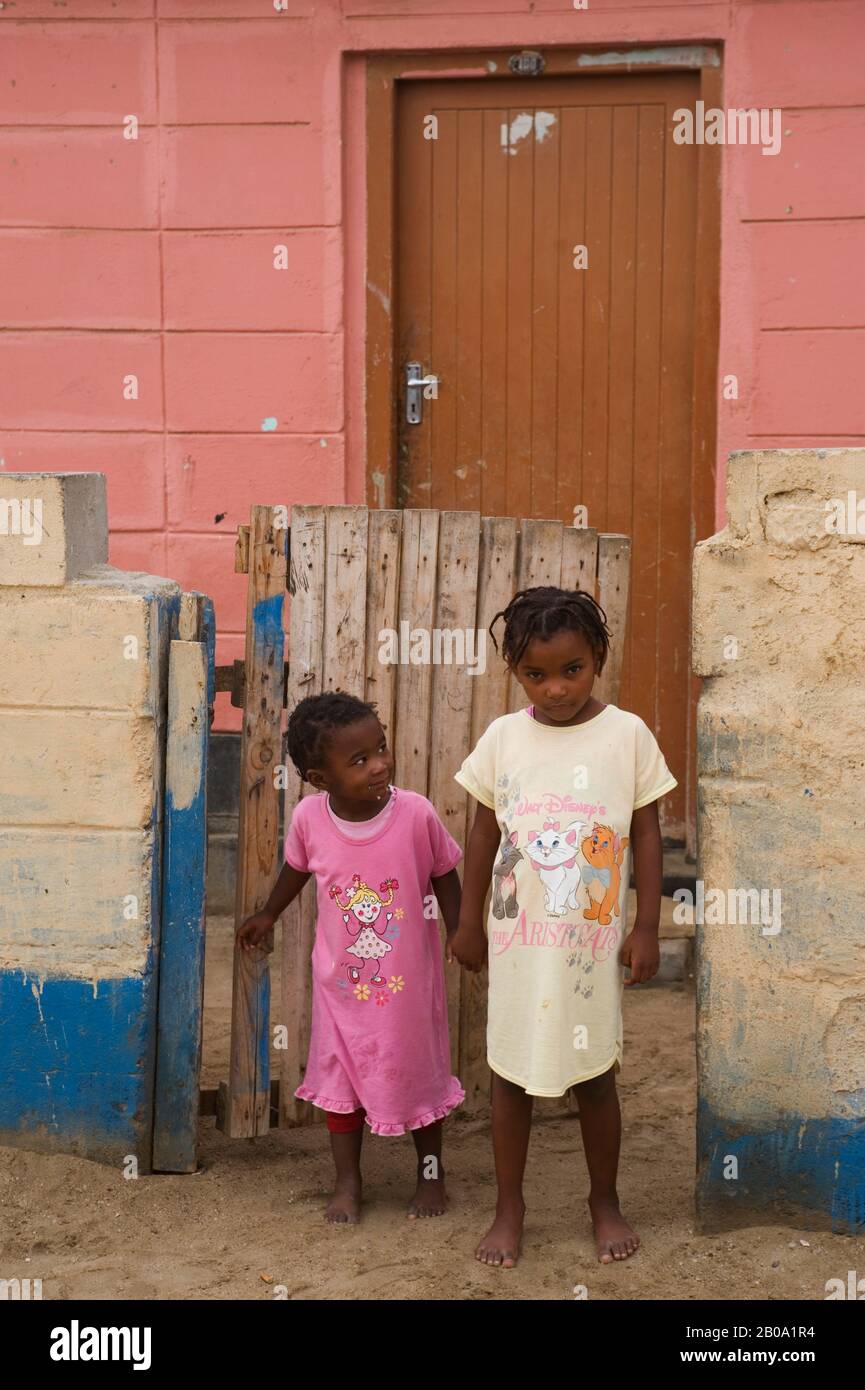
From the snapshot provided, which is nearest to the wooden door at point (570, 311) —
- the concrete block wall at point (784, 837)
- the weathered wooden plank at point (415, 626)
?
the weathered wooden plank at point (415, 626)

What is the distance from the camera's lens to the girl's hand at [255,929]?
4008mm

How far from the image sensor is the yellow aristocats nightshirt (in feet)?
11.2

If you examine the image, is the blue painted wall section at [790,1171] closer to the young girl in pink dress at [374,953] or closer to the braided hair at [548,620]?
the young girl in pink dress at [374,953]

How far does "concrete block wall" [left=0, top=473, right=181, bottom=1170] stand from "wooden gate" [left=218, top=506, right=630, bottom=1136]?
0.28 meters

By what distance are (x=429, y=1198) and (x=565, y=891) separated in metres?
0.92

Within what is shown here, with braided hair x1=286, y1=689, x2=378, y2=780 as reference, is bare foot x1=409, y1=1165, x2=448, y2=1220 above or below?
below

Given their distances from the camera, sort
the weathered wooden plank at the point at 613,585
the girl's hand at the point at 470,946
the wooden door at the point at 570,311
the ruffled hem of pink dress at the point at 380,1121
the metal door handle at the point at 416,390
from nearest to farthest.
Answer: the girl's hand at the point at 470,946
the ruffled hem of pink dress at the point at 380,1121
the weathered wooden plank at the point at 613,585
the wooden door at the point at 570,311
the metal door handle at the point at 416,390

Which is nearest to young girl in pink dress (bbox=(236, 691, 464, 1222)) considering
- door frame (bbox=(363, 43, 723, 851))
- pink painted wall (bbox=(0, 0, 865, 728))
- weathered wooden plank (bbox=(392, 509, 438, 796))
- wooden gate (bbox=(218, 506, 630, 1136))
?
wooden gate (bbox=(218, 506, 630, 1136))

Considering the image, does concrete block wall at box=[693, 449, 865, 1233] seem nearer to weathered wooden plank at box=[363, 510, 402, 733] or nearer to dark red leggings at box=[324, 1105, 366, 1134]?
dark red leggings at box=[324, 1105, 366, 1134]

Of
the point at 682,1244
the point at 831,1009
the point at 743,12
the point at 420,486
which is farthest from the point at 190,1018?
the point at 743,12

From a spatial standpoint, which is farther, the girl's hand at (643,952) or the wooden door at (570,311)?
the wooden door at (570,311)

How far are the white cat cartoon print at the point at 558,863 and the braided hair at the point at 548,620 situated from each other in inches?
14.6

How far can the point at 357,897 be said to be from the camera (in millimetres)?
3740

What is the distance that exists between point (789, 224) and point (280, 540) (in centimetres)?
318
